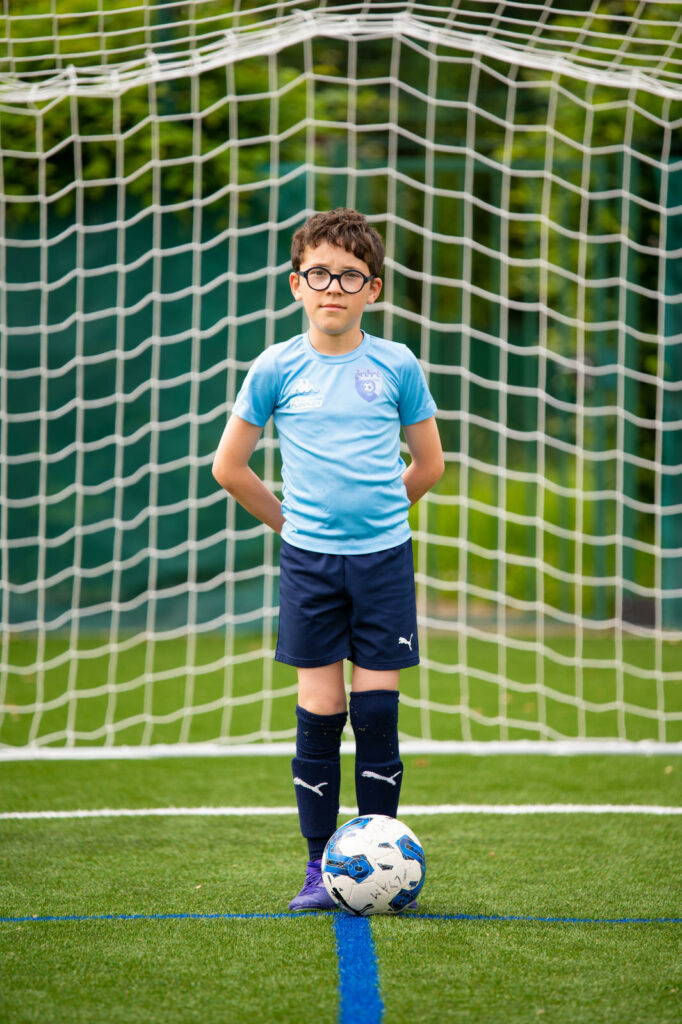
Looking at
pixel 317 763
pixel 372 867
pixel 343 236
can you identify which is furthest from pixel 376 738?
pixel 343 236

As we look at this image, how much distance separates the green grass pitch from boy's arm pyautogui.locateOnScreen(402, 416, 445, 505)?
0.97m

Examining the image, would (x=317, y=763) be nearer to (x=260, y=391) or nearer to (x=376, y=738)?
(x=376, y=738)

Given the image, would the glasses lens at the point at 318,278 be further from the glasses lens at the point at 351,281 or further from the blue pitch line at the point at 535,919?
the blue pitch line at the point at 535,919

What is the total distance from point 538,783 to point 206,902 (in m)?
1.53

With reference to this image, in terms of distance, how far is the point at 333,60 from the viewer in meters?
8.83

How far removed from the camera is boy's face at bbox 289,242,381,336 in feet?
8.00

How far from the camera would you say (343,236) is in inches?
96.7

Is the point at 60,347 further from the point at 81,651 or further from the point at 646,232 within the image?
the point at 646,232

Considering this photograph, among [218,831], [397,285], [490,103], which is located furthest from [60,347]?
[218,831]

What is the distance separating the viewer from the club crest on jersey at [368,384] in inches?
97.7

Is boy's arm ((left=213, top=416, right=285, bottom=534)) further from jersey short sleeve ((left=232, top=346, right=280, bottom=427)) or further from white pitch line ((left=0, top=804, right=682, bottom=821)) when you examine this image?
white pitch line ((left=0, top=804, right=682, bottom=821))

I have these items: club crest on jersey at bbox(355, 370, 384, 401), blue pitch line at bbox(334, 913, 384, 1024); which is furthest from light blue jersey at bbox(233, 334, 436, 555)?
blue pitch line at bbox(334, 913, 384, 1024)

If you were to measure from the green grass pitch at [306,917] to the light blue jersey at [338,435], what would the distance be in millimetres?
844

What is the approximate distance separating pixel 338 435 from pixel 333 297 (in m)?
0.30
